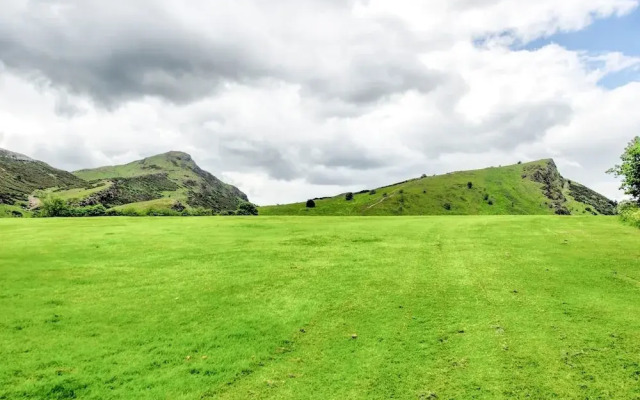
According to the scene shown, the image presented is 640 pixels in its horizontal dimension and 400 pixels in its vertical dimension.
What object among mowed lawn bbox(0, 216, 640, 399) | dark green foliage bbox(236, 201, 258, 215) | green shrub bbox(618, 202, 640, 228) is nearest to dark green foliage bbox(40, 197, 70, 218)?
dark green foliage bbox(236, 201, 258, 215)

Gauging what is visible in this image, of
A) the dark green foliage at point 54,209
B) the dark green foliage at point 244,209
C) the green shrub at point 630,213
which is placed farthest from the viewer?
the dark green foliage at point 244,209

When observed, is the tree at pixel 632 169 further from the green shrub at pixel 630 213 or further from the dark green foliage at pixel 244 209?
the dark green foliage at pixel 244 209

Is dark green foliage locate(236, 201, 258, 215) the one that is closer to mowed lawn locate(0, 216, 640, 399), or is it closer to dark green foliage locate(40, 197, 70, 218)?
dark green foliage locate(40, 197, 70, 218)

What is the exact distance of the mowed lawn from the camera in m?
13.1

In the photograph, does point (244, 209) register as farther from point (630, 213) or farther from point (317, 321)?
point (317, 321)

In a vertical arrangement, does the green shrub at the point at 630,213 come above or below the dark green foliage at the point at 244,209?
below

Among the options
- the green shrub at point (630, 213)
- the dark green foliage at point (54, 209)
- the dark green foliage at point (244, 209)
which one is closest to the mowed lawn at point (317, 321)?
the green shrub at point (630, 213)

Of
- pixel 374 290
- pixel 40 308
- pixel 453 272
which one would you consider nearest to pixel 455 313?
pixel 374 290

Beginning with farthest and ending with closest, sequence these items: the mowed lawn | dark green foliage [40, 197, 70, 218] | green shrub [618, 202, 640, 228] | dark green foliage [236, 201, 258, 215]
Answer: dark green foliage [236, 201, 258, 215] < dark green foliage [40, 197, 70, 218] < green shrub [618, 202, 640, 228] < the mowed lawn

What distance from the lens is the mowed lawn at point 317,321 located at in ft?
42.9

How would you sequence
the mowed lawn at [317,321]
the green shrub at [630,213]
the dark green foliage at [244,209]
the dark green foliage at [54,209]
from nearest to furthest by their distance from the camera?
the mowed lawn at [317,321]
the green shrub at [630,213]
the dark green foliage at [54,209]
the dark green foliage at [244,209]

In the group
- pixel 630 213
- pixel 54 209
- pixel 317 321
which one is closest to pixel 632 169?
pixel 630 213

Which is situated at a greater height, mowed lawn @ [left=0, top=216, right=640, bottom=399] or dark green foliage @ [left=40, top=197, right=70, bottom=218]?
dark green foliage @ [left=40, top=197, right=70, bottom=218]

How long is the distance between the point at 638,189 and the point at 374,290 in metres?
38.0
